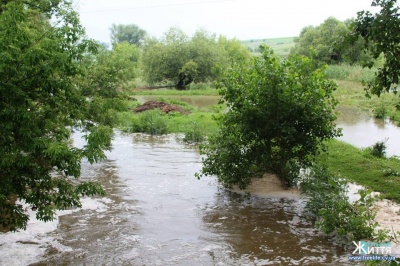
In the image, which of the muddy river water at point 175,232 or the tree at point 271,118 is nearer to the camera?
the muddy river water at point 175,232

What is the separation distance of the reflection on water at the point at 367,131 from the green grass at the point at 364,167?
1.64 m

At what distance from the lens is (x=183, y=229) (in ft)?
30.7

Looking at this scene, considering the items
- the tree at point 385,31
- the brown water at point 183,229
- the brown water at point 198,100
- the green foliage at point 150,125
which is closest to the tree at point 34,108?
the brown water at point 183,229

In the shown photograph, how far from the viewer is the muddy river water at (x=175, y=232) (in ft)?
25.7

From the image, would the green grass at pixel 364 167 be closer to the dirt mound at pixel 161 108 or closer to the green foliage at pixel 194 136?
the green foliage at pixel 194 136

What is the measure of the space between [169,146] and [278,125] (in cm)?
858

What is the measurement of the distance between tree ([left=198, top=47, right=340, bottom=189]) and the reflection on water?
5768 millimetres

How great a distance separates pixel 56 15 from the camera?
42.2 feet

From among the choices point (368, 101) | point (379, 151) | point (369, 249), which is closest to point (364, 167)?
point (379, 151)

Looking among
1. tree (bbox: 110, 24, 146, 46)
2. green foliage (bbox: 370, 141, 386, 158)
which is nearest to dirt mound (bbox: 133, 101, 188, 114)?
green foliage (bbox: 370, 141, 386, 158)

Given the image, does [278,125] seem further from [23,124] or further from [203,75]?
[203,75]

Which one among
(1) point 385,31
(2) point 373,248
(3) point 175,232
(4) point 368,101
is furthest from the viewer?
(4) point 368,101

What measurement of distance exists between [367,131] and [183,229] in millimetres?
14594

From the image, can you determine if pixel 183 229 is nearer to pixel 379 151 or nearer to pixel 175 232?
pixel 175 232
